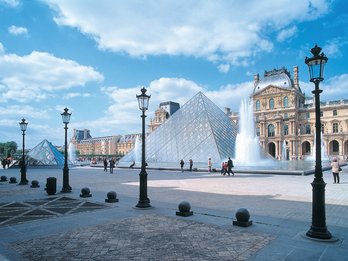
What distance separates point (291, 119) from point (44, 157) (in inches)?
2071

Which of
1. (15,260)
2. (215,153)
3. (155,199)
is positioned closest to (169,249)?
(15,260)

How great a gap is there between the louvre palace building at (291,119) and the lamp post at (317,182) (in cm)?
5667

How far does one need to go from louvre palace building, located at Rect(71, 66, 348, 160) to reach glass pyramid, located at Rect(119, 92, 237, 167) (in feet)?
104

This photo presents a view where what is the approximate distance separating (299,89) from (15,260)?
247ft

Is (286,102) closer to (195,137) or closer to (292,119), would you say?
(292,119)

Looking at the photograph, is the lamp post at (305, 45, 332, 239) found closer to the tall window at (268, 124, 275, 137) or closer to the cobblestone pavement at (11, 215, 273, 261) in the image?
the cobblestone pavement at (11, 215, 273, 261)

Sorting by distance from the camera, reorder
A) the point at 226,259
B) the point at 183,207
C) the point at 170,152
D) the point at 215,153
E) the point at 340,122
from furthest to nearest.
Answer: the point at 340,122, the point at 170,152, the point at 215,153, the point at 183,207, the point at 226,259

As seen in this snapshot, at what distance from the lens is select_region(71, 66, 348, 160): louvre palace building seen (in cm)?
6094

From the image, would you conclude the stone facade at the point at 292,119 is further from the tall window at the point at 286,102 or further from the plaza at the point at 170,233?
the plaza at the point at 170,233

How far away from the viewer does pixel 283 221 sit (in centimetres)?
606

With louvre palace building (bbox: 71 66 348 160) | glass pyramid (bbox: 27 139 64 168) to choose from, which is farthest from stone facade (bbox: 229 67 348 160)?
glass pyramid (bbox: 27 139 64 168)

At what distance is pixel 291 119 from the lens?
65.3 meters

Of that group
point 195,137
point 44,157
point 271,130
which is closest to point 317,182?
point 195,137

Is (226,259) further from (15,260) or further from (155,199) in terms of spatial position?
(155,199)
